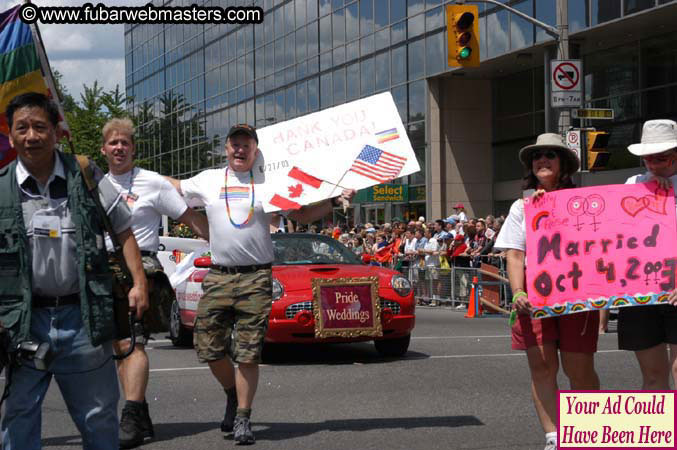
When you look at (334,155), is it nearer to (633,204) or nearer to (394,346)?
(633,204)

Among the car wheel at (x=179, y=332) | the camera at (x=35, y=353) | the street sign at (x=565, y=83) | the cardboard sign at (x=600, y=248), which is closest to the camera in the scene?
the camera at (x=35, y=353)

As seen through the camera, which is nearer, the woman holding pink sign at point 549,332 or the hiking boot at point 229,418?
the woman holding pink sign at point 549,332

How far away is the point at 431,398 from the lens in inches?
337

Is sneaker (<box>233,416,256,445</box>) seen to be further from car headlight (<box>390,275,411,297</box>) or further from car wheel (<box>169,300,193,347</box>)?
car wheel (<box>169,300,193,347</box>)

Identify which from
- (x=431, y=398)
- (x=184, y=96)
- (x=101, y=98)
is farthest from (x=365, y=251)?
(x=184, y=96)

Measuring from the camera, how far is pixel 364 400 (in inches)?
337

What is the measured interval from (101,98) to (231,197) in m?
41.5

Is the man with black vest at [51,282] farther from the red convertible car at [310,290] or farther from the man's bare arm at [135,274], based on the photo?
the red convertible car at [310,290]

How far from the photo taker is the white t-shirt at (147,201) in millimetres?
6938

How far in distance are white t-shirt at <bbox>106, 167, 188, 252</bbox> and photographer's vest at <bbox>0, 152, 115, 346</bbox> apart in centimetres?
236

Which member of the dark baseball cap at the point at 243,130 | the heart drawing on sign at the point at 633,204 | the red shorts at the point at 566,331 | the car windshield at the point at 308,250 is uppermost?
the dark baseball cap at the point at 243,130

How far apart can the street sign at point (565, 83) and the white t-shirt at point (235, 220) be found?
1343 cm

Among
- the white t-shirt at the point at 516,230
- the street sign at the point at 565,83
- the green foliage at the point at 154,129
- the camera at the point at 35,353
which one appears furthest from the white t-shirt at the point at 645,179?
the green foliage at the point at 154,129

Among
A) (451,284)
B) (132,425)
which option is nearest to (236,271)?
(132,425)
